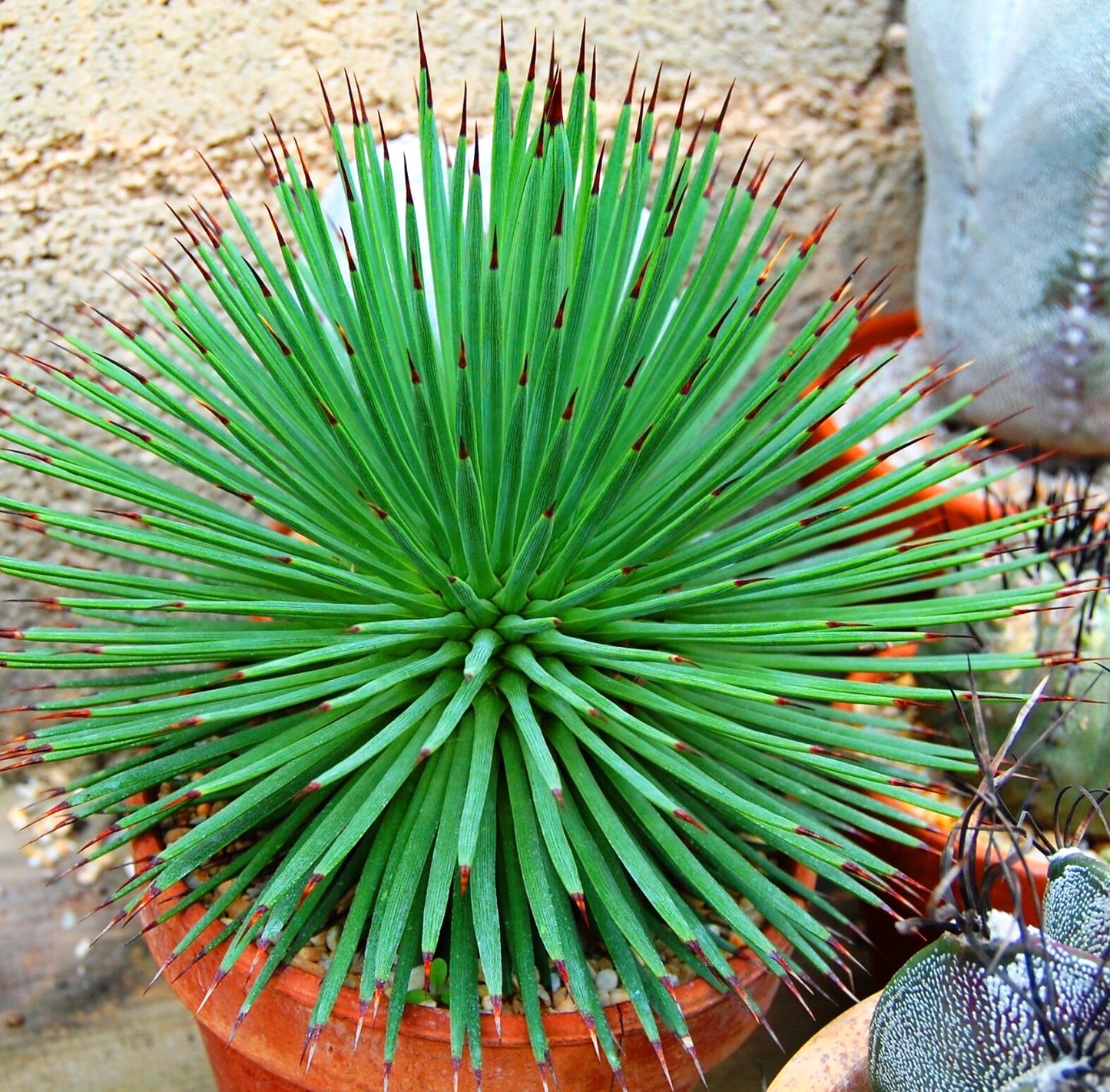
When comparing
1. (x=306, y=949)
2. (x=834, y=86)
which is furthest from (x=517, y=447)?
(x=834, y=86)

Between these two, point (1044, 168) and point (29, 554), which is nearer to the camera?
point (1044, 168)

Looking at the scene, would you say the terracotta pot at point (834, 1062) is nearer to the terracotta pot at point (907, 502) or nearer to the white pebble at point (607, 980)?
the white pebble at point (607, 980)

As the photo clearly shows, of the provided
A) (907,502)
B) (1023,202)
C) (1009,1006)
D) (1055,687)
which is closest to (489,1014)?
(1009,1006)

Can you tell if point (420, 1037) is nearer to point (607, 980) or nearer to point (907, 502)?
point (607, 980)

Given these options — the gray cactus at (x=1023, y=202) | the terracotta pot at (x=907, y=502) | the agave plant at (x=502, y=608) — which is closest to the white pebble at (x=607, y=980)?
the agave plant at (x=502, y=608)

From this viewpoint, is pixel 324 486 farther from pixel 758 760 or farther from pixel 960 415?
pixel 960 415

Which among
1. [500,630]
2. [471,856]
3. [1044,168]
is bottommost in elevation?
[471,856]

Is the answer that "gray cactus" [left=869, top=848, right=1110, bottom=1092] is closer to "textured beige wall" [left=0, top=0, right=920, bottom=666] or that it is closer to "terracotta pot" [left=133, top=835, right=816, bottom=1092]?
"terracotta pot" [left=133, top=835, right=816, bottom=1092]
